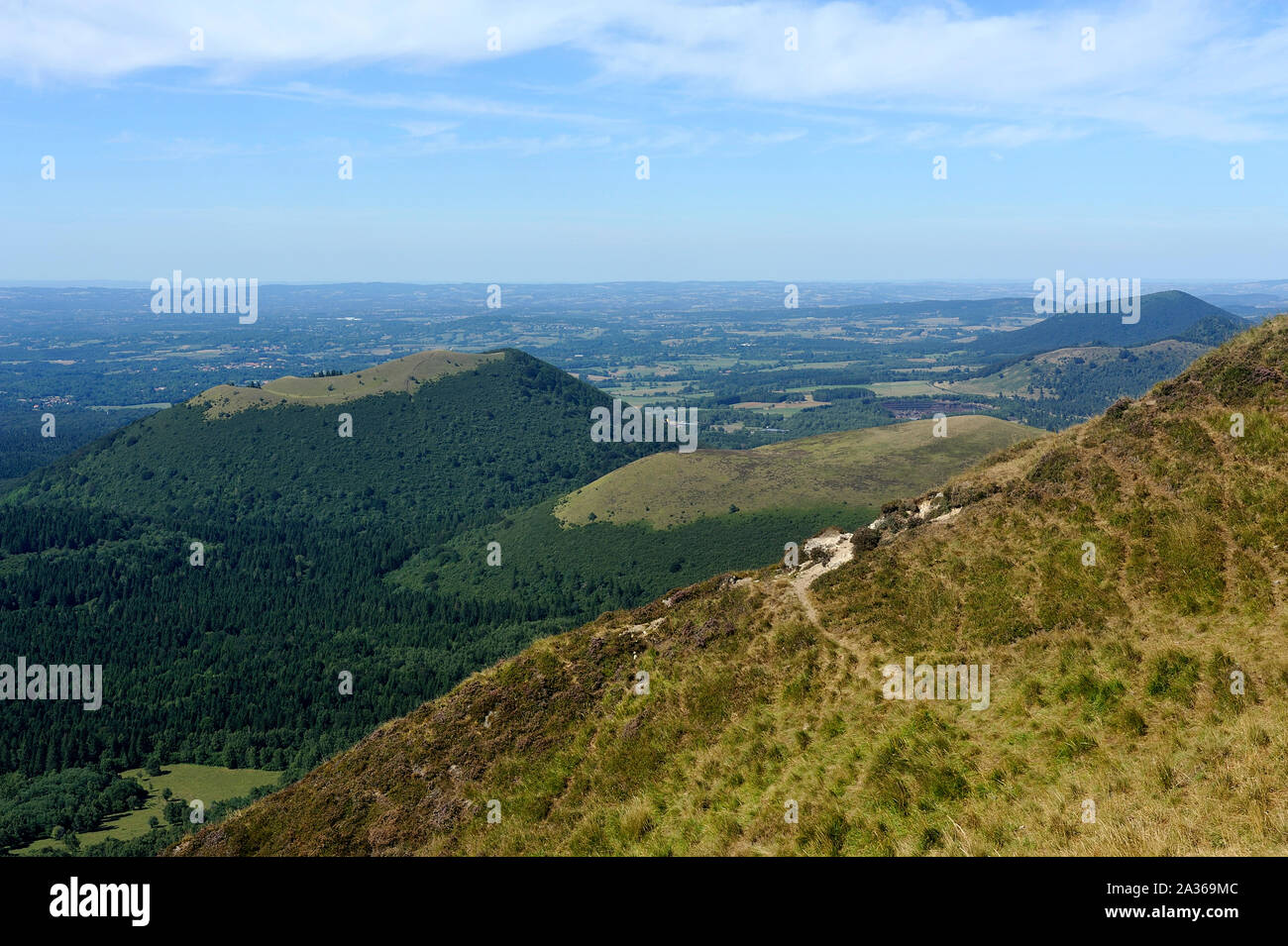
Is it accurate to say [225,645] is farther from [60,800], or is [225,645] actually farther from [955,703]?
[955,703]

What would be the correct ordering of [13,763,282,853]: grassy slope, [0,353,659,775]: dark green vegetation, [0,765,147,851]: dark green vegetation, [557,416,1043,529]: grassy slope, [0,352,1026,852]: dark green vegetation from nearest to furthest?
[0,765,147,851]: dark green vegetation < [13,763,282,853]: grassy slope < [0,353,659,775]: dark green vegetation < [0,352,1026,852]: dark green vegetation < [557,416,1043,529]: grassy slope

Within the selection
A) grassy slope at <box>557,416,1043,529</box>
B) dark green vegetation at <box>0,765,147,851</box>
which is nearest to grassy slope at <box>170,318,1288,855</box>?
dark green vegetation at <box>0,765,147,851</box>

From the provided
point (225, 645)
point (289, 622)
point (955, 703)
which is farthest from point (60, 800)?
point (955, 703)

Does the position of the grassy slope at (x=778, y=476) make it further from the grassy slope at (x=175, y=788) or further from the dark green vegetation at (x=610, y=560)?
the grassy slope at (x=175, y=788)

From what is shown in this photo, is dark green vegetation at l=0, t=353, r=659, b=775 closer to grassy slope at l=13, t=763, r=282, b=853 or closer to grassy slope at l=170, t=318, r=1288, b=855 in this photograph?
grassy slope at l=13, t=763, r=282, b=853
